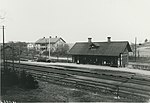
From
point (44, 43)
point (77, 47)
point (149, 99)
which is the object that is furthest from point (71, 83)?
point (44, 43)

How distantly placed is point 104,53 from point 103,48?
182 cm

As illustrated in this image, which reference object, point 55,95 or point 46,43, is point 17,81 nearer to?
point 55,95

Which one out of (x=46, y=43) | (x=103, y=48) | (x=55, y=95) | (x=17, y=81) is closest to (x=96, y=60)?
(x=103, y=48)

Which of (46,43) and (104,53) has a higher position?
(46,43)

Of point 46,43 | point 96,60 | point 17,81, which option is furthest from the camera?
point 46,43

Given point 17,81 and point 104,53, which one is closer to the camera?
point 17,81

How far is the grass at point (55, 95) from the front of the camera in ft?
44.2

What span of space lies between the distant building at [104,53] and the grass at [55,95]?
17971 mm

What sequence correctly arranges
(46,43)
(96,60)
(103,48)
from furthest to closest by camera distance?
(46,43) → (103,48) → (96,60)

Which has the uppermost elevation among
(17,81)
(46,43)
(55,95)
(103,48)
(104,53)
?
(46,43)

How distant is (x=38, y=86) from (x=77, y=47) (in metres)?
23.6

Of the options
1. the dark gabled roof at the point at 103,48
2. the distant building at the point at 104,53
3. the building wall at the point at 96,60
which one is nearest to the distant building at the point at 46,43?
the dark gabled roof at the point at 103,48

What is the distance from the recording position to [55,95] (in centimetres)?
1488

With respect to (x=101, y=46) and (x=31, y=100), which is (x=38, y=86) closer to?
(x=31, y=100)
